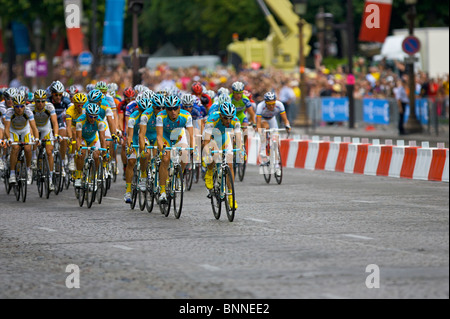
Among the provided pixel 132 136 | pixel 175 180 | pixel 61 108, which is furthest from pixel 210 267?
pixel 61 108

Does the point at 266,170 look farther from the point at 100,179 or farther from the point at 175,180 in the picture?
the point at 175,180

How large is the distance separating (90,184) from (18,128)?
90.6 inches

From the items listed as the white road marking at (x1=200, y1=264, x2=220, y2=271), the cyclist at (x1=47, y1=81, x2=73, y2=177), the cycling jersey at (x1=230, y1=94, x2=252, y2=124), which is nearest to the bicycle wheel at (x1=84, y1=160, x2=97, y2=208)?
the cyclist at (x1=47, y1=81, x2=73, y2=177)

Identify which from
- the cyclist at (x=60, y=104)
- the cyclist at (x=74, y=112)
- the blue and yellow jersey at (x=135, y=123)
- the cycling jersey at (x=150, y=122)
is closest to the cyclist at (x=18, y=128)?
the cyclist at (x=74, y=112)

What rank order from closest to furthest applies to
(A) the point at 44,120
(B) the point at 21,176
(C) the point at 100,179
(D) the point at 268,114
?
(C) the point at 100,179 → (B) the point at 21,176 → (A) the point at 44,120 → (D) the point at 268,114

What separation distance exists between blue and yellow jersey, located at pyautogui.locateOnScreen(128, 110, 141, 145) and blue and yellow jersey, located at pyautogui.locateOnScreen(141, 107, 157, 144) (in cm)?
52

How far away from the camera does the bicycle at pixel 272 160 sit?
21625 millimetres

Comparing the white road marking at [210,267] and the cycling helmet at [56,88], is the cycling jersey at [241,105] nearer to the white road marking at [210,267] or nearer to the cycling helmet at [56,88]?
the cycling helmet at [56,88]

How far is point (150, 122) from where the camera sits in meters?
16.8

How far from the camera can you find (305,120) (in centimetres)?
4019

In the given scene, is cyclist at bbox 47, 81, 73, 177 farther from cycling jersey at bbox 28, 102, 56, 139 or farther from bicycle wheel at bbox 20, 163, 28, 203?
bicycle wheel at bbox 20, 163, 28, 203

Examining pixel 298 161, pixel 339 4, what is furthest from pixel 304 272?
pixel 339 4
